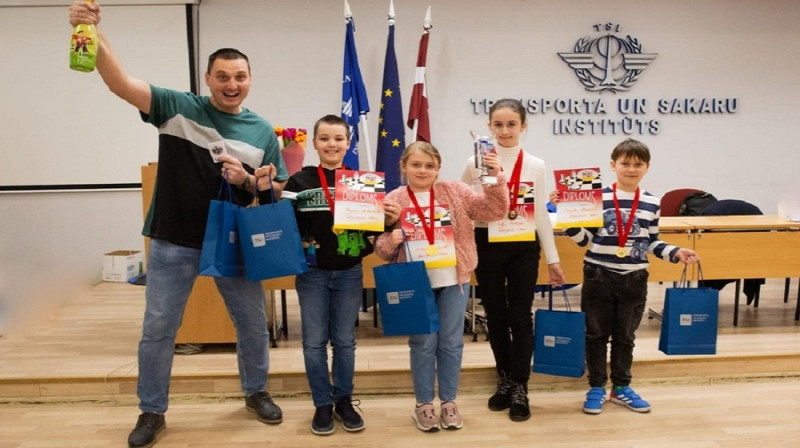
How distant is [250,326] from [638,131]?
181 inches

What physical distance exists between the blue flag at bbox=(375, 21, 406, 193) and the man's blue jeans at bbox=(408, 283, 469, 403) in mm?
2874

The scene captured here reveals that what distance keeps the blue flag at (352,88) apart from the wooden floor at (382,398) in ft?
7.04

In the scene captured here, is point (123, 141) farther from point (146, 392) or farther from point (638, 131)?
point (638, 131)

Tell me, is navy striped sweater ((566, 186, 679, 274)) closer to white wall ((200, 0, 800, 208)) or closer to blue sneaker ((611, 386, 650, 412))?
blue sneaker ((611, 386, 650, 412))

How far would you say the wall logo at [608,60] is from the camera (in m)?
5.66

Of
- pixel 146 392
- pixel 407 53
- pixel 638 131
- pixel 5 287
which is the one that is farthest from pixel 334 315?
pixel 638 131

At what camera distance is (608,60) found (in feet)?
18.7

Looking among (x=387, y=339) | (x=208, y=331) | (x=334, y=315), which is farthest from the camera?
(x=387, y=339)

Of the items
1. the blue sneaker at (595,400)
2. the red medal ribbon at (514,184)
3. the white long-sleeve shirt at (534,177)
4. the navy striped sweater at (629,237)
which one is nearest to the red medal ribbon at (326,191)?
the white long-sleeve shirt at (534,177)

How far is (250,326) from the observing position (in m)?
2.66

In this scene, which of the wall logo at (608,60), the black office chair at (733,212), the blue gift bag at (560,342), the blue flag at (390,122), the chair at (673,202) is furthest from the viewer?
the wall logo at (608,60)

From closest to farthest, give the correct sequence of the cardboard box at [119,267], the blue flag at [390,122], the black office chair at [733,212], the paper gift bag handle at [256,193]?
the paper gift bag handle at [256,193] → the black office chair at [733,212] → the blue flag at [390,122] → the cardboard box at [119,267]

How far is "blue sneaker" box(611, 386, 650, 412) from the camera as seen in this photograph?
A: 2.88 m

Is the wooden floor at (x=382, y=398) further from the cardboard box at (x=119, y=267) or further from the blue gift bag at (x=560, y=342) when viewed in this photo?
the cardboard box at (x=119, y=267)
